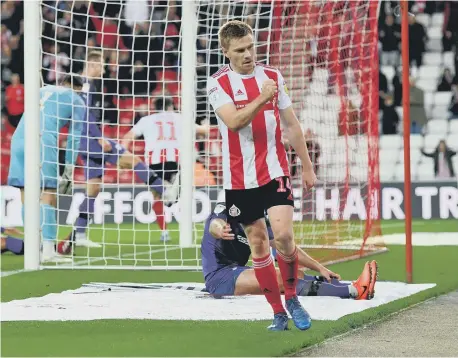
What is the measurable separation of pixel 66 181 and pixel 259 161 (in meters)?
5.34

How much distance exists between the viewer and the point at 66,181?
11.1 meters

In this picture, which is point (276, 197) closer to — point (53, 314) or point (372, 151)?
point (53, 314)

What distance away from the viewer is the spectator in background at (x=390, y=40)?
73.8 ft

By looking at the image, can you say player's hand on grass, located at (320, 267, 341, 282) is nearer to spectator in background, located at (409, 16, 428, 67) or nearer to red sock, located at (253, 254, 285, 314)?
red sock, located at (253, 254, 285, 314)

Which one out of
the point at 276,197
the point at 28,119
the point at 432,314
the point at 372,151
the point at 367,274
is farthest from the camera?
the point at 372,151

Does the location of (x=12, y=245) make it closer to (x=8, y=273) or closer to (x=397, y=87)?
(x=8, y=273)

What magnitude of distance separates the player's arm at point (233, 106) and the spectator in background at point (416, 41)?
55.8 ft

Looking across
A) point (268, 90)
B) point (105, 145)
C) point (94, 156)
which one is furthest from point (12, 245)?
point (268, 90)

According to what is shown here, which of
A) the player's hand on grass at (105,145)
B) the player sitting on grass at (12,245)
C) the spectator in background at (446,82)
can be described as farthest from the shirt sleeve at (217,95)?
the spectator in background at (446,82)

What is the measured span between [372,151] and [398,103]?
35.5 ft

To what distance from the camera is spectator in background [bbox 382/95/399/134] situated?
70.5ft

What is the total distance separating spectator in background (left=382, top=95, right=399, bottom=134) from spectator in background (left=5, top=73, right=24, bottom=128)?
6.76m

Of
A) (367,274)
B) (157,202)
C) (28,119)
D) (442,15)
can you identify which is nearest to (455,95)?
(442,15)

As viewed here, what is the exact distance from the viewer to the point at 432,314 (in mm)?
6848
